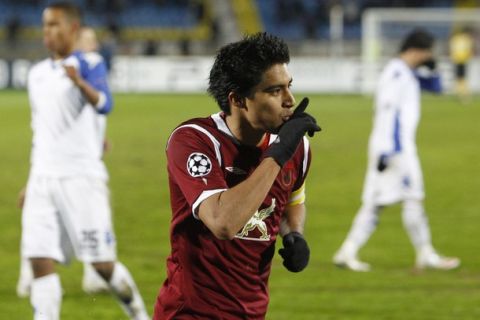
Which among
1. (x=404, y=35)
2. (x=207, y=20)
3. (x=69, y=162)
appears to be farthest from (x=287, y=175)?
(x=207, y=20)

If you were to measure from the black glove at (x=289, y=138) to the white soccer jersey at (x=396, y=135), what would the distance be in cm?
626

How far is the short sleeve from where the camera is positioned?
4250mm

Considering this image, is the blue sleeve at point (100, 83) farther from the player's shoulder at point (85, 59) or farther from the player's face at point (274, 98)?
the player's face at point (274, 98)

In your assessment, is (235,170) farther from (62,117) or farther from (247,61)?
(62,117)

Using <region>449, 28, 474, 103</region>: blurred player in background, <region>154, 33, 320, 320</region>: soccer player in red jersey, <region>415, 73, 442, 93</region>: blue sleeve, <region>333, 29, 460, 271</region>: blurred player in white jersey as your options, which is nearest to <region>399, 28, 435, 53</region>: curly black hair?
<region>333, 29, 460, 271</region>: blurred player in white jersey

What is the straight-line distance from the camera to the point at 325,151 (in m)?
22.5

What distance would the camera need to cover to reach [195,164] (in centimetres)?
430

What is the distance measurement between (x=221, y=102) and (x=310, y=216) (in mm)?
9836

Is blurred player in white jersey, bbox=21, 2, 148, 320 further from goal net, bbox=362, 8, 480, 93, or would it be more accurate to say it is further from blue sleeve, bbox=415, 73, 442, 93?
goal net, bbox=362, 8, 480, 93

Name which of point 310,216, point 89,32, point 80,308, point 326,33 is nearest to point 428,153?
point 310,216

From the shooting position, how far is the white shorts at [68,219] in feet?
23.7

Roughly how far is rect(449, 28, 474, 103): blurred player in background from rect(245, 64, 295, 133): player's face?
111 ft

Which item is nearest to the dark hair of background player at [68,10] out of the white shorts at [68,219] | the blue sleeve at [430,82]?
the white shorts at [68,219]

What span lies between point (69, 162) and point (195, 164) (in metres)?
3.43
